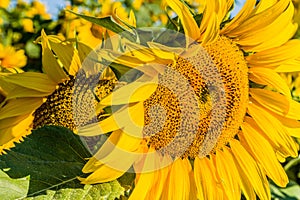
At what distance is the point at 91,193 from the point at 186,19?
0.31 metres

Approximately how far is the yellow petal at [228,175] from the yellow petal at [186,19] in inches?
8.7

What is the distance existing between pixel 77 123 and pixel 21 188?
14 centimetres

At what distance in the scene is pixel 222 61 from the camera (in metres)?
1.05

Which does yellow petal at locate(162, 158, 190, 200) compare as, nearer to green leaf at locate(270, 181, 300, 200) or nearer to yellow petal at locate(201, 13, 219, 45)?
yellow petal at locate(201, 13, 219, 45)

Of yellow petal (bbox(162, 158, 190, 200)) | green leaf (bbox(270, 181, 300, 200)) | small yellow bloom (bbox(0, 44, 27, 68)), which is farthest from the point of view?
small yellow bloom (bbox(0, 44, 27, 68))

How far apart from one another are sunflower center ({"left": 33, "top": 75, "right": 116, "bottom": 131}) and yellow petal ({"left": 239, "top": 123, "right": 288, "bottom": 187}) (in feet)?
0.85

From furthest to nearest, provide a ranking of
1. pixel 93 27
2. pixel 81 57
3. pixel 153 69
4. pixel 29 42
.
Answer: pixel 29 42, pixel 93 27, pixel 81 57, pixel 153 69

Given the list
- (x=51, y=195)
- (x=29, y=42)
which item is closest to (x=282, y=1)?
(x=51, y=195)

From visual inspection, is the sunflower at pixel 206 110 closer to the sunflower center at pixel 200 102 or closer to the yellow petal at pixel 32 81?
the sunflower center at pixel 200 102

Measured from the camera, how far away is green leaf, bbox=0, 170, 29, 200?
0.97 meters

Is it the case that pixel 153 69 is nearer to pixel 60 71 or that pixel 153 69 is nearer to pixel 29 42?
pixel 60 71

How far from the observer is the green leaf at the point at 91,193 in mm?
989

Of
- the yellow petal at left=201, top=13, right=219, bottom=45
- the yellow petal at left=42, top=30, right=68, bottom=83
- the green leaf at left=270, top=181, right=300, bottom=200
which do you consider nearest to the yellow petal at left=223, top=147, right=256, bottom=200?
the yellow petal at left=201, top=13, right=219, bottom=45

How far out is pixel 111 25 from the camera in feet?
3.04
